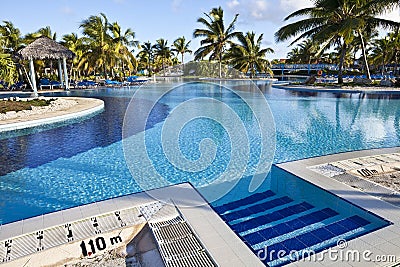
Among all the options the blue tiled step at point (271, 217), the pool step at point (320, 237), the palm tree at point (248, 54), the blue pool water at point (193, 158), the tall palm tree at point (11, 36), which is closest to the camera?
Result: the pool step at point (320, 237)

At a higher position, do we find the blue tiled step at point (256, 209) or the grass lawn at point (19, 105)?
the grass lawn at point (19, 105)

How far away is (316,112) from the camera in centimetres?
1212

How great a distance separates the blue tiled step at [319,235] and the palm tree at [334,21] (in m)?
17.5

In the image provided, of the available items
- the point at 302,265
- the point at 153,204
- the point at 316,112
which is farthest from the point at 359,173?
the point at 316,112

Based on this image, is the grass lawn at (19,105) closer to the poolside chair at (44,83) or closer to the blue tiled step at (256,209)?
the blue tiled step at (256,209)

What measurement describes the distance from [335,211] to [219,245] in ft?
6.37

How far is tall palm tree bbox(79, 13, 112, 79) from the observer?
82.7ft

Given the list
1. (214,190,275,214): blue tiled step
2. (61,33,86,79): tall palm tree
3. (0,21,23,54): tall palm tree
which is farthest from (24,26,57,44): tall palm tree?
(214,190,275,214): blue tiled step

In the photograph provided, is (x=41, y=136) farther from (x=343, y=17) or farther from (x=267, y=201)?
(x=343, y=17)

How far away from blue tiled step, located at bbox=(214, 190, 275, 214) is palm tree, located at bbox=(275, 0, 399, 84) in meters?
16.9

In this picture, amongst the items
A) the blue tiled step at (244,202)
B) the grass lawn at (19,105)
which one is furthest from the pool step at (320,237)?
the grass lawn at (19,105)

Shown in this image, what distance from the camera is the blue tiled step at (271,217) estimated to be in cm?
366

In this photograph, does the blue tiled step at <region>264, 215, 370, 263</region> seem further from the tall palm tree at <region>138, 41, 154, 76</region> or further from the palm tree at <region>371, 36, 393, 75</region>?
the tall palm tree at <region>138, 41, 154, 76</region>

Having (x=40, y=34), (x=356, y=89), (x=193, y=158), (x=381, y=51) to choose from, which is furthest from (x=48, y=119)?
(x=381, y=51)
